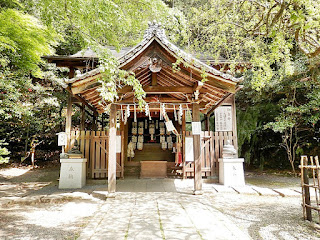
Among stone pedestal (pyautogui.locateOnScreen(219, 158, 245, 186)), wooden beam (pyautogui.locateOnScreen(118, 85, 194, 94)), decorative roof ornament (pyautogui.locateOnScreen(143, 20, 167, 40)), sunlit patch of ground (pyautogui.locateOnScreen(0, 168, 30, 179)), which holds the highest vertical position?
decorative roof ornament (pyautogui.locateOnScreen(143, 20, 167, 40))

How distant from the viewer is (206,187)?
289 inches

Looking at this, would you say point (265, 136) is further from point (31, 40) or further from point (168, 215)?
point (31, 40)

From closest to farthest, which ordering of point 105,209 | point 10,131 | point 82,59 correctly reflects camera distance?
point 105,209 < point 82,59 < point 10,131

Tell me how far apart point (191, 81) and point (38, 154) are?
1336 cm

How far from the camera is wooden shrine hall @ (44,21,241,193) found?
219 inches

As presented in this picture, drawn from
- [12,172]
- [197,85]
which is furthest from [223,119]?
[12,172]

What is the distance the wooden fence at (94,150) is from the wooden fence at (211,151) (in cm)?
326

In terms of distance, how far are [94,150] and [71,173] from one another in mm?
1224

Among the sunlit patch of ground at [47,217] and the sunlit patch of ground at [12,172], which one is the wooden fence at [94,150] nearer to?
the sunlit patch of ground at [47,217]

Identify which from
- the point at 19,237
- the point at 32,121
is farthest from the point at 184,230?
the point at 32,121

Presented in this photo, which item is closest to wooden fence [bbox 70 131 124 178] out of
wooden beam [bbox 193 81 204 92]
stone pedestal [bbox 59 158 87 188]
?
stone pedestal [bbox 59 158 87 188]

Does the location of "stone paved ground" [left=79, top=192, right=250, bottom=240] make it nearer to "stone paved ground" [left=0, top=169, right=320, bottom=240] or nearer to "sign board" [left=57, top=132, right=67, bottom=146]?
"stone paved ground" [left=0, top=169, right=320, bottom=240]

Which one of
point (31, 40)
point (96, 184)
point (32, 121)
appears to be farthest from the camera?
point (32, 121)

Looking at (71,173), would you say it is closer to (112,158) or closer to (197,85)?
(112,158)
